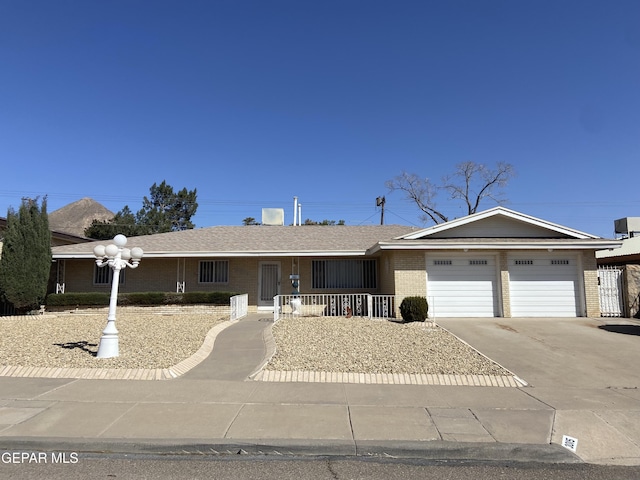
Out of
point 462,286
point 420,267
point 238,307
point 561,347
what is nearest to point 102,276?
point 238,307

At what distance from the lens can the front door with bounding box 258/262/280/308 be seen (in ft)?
56.7

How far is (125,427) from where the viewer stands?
4.54m

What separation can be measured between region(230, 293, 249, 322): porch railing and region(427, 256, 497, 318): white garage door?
6.83m

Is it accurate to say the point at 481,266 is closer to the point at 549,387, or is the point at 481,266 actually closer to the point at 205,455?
the point at 549,387

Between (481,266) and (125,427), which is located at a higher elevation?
(481,266)

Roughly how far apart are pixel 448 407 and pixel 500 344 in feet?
16.3

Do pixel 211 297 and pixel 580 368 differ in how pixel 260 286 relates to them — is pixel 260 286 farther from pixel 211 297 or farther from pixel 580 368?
pixel 580 368

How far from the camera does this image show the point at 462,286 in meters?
14.2

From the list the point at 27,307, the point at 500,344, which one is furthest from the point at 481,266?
the point at 27,307

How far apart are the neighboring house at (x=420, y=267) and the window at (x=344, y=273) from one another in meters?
0.04

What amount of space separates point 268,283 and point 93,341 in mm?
8497

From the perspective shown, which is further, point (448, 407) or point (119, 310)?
point (119, 310)

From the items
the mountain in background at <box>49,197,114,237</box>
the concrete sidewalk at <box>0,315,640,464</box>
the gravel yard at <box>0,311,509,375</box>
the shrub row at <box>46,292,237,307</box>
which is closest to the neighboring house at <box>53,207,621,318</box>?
the shrub row at <box>46,292,237,307</box>

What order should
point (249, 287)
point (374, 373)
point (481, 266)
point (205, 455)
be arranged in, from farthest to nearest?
point (249, 287) < point (481, 266) < point (374, 373) < point (205, 455)
